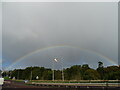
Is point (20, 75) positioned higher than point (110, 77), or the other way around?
point (110, 77)

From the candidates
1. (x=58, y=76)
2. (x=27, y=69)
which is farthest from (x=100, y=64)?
(x=27, y=69)

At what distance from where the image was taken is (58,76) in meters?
74.9

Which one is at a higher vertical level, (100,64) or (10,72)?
(100,64)

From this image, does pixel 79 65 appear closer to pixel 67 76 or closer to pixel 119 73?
pixel 67 76

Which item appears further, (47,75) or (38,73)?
(38,73)

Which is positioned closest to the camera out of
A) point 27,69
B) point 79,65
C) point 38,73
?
point 79,65

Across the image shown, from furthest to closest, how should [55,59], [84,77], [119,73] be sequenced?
[84,77] → [119,73] → [55,59]

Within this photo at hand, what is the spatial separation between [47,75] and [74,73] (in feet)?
43.9

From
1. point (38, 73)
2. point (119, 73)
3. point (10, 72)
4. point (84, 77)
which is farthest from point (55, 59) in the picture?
point (10, 72)

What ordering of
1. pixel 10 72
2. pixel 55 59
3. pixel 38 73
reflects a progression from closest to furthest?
1. pixel 55 59
2. pixel 38 73
3. pixel 10 72

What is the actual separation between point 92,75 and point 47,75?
25.0m

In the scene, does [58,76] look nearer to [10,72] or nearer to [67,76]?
[67,76]

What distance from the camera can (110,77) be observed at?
56.2 m

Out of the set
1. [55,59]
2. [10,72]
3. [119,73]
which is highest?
[55,59]
